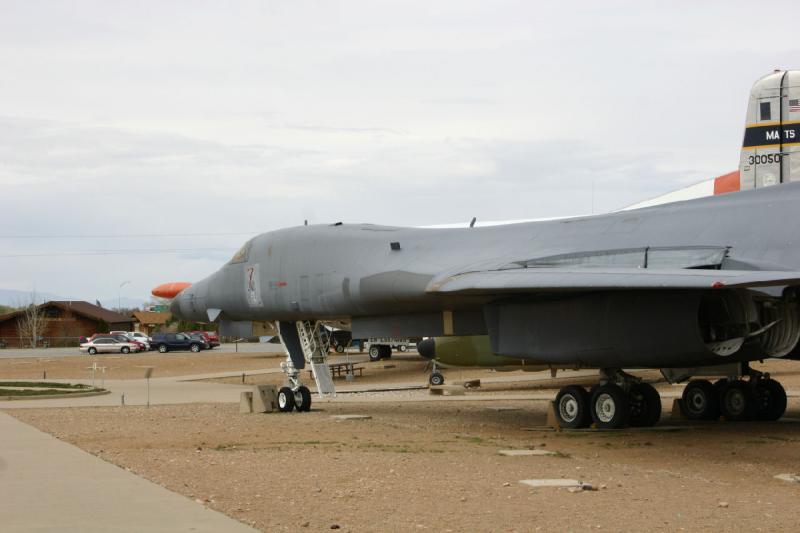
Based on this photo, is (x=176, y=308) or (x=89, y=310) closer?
(x=176, y=308)

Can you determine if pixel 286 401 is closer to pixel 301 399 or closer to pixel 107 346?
pixel 301 399

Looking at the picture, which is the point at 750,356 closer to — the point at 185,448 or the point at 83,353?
the point at 185,448

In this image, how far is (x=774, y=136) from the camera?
18.5 metres

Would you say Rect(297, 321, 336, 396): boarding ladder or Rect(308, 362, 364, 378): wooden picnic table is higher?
Rect(297, 321, 336, 396): boarding ladder

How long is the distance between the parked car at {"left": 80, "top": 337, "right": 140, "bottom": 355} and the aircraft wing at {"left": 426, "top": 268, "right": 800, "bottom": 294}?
48.3m

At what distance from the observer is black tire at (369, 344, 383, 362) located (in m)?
43.4

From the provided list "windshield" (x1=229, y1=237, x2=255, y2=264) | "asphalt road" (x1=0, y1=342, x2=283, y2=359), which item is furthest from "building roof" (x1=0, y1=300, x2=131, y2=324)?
"windshield" (x1=229, y1=237, x2=255, y2=264)

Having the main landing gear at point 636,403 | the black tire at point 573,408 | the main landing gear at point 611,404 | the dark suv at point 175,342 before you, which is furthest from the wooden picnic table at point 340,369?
the dark suv at point 175,342

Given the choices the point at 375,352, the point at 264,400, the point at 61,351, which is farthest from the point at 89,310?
the point at 264,400

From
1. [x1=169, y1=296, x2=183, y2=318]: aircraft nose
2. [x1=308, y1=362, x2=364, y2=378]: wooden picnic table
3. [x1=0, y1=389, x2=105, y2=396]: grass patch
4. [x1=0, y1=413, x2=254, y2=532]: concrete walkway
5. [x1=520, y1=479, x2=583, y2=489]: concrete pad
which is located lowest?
[x1=308, y1=362, x2=364, y2=378]: wooden picnic table

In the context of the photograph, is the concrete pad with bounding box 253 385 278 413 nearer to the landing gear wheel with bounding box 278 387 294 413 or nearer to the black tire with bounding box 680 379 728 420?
the landing gear wheel with bounding box 278 387 294 413

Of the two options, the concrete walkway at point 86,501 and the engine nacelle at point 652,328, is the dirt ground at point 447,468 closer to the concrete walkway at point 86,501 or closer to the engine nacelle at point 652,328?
the concrete walkway at point 86,501

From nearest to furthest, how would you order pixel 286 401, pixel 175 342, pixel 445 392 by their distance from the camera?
pixel 286 401 < pixel 445 392 < pixel 175 342

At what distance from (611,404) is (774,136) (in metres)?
7.03
